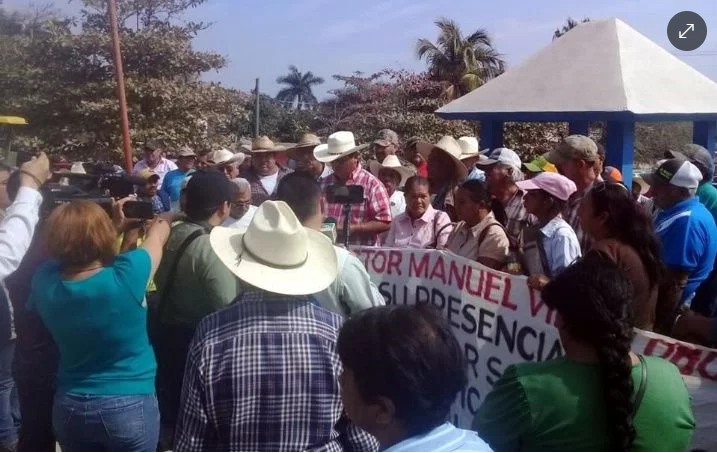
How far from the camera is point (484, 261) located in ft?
14.4

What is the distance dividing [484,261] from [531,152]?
17.1 m

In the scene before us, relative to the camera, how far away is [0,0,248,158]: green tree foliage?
17500 millimetres

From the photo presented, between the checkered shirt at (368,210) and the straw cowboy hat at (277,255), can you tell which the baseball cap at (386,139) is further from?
the straw cowboy hat at (277,255)

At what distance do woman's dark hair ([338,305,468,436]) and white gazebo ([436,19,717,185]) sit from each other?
7295 millimetres

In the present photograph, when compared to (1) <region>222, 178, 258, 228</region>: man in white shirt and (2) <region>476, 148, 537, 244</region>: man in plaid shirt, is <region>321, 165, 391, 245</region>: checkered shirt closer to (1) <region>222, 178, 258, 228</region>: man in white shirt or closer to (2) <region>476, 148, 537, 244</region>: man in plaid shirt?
(1) <region>222, 178, 258, 228</region>: man in white shirt

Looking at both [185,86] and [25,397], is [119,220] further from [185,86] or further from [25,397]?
[185,86]

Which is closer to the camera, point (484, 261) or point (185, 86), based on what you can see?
point (484, 261)

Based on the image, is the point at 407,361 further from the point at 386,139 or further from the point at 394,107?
the point at 394,107

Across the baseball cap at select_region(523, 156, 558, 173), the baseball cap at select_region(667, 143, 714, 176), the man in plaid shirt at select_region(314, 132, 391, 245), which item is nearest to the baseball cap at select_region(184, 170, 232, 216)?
the man in plaid shirt at select_region(314, 132, 391, 245)

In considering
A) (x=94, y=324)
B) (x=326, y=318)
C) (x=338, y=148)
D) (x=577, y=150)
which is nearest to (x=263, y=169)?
(x=338, y=148)

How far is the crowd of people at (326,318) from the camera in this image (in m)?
1.97

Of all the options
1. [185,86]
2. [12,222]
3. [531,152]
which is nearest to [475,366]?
[12,222]

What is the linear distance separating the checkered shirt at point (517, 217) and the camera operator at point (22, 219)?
8.85ft

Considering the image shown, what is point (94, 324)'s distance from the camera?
9.78 ft
